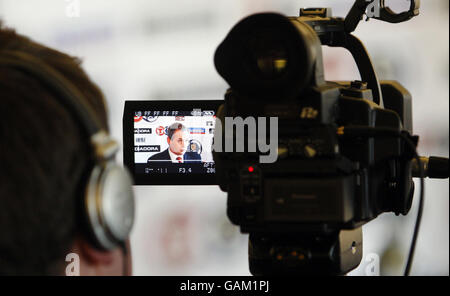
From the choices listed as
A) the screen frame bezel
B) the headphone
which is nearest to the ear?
the headphone

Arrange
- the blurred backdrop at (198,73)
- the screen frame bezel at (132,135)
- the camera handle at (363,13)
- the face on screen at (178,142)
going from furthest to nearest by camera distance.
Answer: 1. the blurred backdrop at (198,73)
2. the face on screen at (178,142)
3. the screen frame bezel at (132,135)
4. the camera handle at (363,13)

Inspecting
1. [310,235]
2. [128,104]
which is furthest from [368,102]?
[128,104]

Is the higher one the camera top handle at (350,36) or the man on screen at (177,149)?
the camera top handle at (350,36)

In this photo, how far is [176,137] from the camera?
1749 mm

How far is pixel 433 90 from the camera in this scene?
80.6 inches

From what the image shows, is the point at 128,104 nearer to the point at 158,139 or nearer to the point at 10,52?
the point at 158,139

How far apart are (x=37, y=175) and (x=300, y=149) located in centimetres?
51

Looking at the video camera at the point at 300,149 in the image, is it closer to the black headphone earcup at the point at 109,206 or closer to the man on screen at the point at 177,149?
the black headphone earcup at the point at 109,206

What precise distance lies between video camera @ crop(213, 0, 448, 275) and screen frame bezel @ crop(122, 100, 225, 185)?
638mm

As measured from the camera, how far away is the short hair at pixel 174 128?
176 cm

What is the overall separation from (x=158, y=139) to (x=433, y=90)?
974 mm

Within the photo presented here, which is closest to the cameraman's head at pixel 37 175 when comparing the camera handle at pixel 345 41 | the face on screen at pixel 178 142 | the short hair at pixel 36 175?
the short hair at pixel 36 175

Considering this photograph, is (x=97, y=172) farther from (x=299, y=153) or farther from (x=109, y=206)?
(x=299, y=153)

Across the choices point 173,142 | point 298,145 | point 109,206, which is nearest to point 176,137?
point 173,142
